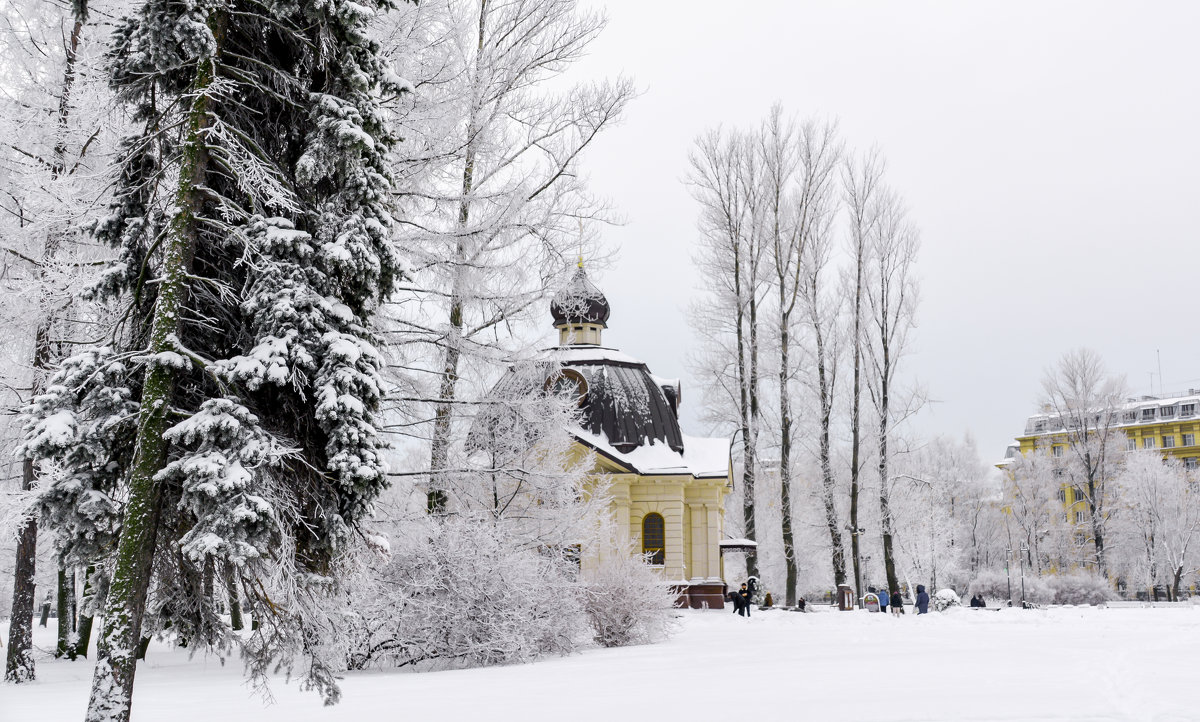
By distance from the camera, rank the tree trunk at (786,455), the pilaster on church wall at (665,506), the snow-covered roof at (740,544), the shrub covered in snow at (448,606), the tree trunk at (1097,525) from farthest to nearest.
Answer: the tree trunk at (1097,525) < the pilaster on church wall at (665,506) < the snow-covered roof at (740,544) < the tree trunk at (786,455) < the shrub covered in snow at (448,606)

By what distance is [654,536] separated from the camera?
29750 mm

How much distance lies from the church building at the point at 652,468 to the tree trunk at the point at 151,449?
818 inches

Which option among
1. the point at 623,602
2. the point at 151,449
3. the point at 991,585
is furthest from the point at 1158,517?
the point at 151,449

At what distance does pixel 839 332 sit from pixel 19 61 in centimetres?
2623

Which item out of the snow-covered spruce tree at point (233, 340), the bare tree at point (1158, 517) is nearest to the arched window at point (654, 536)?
the snow-covered spruce tree at point (233, 340)

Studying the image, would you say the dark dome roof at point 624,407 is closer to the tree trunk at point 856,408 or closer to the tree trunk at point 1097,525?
the tree trunk at point 856,408

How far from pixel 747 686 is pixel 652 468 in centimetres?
1960

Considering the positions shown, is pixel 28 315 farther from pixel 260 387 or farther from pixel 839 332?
pixel 839 332

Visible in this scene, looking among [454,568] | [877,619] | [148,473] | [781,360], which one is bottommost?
[877,619]

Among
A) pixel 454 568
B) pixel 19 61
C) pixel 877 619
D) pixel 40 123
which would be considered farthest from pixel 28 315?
pixel 877 619

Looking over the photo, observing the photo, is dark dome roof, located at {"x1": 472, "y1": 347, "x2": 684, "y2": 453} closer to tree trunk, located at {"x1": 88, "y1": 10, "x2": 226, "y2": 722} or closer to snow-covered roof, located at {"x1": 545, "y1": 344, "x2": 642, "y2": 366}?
snow-covered roof, located at {"x1": 545, "y1": 344, "x2": 642, "y2": 366}

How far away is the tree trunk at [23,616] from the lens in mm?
12727

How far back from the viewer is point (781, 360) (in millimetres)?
30906

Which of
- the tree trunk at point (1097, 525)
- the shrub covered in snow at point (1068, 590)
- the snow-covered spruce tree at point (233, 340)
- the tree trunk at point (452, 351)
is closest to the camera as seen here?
the snow-covered spruce tree at point (233, 340)
